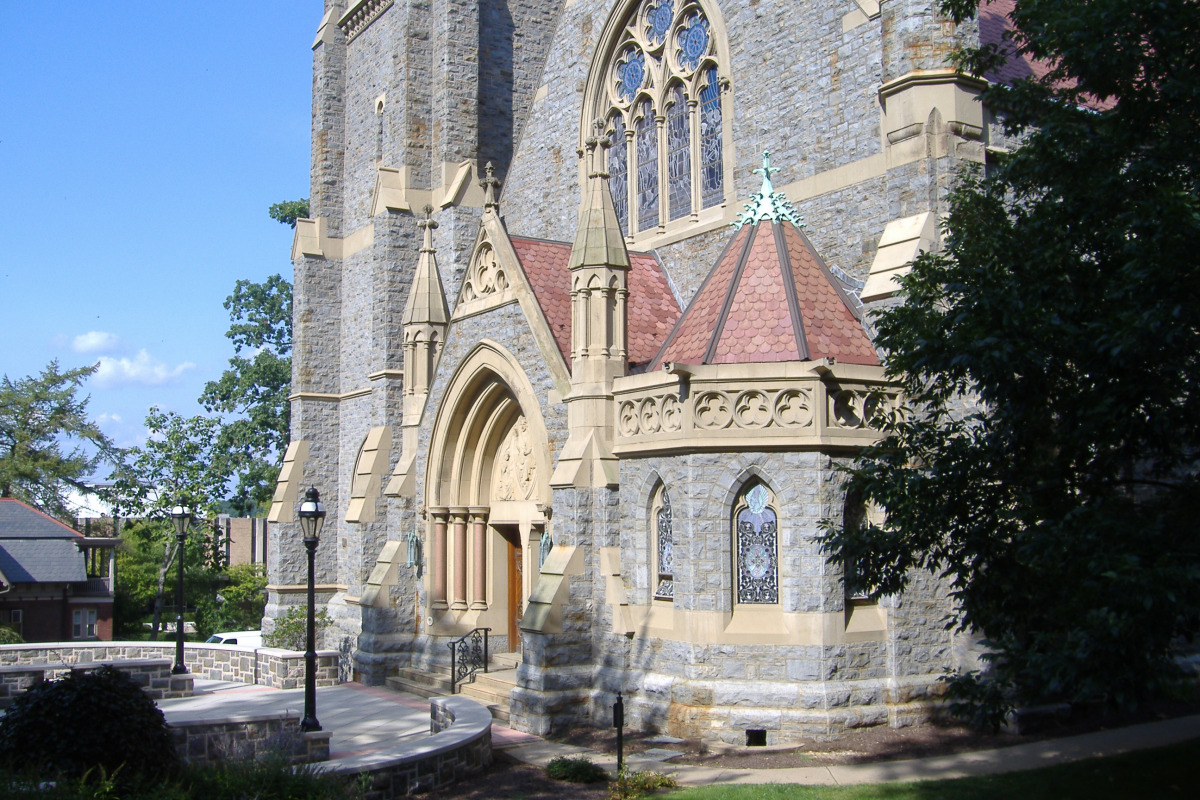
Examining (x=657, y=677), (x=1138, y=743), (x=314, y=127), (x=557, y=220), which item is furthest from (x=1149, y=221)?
(x=314, y=127)

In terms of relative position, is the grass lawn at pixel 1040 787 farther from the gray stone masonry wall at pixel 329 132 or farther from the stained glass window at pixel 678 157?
the gray stone masonry wall at pixel 329 132

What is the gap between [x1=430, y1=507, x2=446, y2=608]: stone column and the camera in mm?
19156

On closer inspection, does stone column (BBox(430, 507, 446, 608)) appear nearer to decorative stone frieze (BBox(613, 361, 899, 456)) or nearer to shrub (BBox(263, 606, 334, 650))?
shrub (BBox(263, 606, 334, 650))

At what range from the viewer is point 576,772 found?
1145 cm

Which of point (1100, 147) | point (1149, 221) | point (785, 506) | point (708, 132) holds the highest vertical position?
point (708, 132)

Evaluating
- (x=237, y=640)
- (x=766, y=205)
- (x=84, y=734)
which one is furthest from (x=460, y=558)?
(x=237, y=640)

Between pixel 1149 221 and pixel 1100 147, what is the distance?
115 centimetres

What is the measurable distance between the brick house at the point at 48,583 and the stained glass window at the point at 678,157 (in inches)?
839

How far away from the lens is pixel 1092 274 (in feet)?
25.7

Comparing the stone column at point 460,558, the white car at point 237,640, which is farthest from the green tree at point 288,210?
the stone column at point 460,558

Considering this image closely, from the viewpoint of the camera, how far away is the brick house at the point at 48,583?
30.5 meters

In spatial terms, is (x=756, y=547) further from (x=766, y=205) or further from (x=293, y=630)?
(x=293, y=630)

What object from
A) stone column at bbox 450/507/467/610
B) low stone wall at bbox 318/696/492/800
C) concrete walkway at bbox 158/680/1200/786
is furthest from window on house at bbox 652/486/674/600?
stone column at bbox 450/507/467/610

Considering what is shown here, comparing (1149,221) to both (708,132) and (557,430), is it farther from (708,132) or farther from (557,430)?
(708,132)
